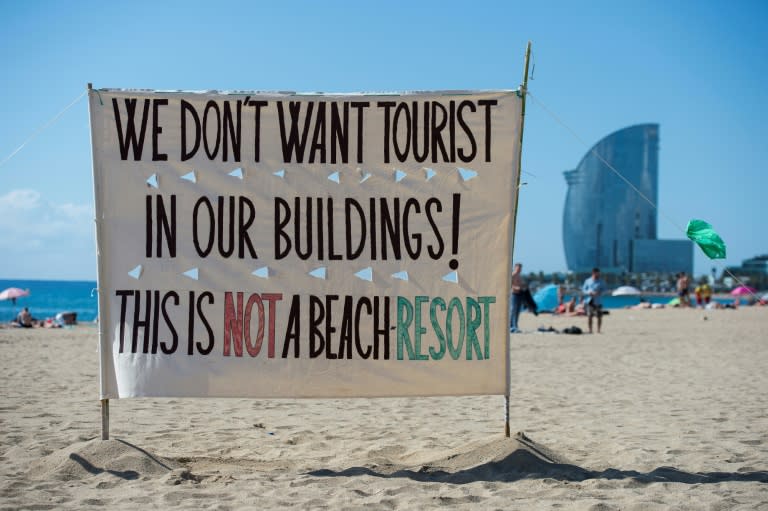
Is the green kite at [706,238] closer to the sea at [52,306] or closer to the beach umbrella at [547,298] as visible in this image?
the sea at [52,306]

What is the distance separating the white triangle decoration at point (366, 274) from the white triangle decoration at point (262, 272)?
1.98 feet

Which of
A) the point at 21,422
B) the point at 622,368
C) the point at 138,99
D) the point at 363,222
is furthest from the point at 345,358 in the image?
the point at 622,368

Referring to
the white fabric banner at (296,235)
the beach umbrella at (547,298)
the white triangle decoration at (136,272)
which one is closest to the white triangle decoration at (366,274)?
the white fabric banner at (296,235)

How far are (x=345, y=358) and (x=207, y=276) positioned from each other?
1084 millimetres

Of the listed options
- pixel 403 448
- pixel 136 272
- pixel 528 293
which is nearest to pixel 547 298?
pixel 528 293

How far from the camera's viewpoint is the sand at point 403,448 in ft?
13.6

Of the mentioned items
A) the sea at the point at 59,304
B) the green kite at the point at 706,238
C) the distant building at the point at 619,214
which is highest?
the distant building at the point at 619,214

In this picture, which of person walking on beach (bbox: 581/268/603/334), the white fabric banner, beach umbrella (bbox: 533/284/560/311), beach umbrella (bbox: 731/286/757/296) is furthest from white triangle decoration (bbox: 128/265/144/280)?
beach umbrella (bbox: 533/284/560/311)

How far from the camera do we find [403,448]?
548cm

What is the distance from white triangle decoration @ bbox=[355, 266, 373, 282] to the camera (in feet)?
16.4

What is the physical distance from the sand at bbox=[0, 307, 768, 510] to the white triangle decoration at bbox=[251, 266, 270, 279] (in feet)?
4.13

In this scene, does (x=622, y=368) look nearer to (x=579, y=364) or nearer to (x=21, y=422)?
(x=579, y=364)

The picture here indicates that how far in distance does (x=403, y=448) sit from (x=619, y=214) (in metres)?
110

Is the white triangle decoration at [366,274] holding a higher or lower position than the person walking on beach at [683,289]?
higher
